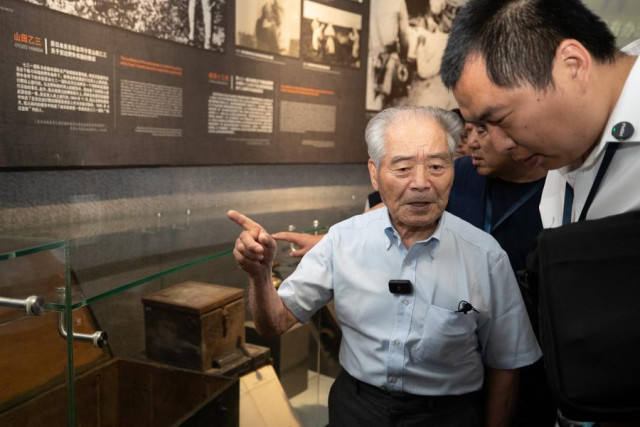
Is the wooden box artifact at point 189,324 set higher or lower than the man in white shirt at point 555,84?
lower

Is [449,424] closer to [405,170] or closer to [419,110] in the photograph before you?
[405,170]

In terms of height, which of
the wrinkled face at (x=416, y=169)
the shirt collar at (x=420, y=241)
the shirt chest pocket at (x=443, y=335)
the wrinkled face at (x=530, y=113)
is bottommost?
the shirt chest pocket at (x=443, y=335)

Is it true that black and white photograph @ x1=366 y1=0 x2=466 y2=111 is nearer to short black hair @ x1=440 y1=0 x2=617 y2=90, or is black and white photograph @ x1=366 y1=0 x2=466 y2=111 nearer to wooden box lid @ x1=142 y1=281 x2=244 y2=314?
wooden box lid @ x1=142 y1=281 x2=244 y2=314

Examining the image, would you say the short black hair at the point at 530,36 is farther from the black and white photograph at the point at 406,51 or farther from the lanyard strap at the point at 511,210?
the black and white photograph at the point at 406,51

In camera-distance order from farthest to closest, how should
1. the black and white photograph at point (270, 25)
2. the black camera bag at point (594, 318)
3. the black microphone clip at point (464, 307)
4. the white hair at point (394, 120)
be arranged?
1. the black and white photograph at point (270, 25)
2. the white hair at point (394, 120)
3. the black microphone clip at point (464, 307)
4. the black camera bag at point (594, 318)

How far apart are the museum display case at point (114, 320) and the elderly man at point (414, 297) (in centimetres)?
47

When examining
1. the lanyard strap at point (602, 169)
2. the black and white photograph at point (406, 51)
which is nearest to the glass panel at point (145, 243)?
the lanyard strap at point (602, 169)

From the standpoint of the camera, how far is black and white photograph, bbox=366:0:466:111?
392 cm

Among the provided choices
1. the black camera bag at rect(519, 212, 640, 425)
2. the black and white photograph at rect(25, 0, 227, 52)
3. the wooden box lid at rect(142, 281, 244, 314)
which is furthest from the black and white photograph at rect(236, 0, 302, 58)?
the black camera bag at rect(519, 212, 640, 425)

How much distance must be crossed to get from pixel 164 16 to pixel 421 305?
1.87 m

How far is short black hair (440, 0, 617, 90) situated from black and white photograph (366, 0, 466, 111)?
2.65m

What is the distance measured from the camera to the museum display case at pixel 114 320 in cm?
134

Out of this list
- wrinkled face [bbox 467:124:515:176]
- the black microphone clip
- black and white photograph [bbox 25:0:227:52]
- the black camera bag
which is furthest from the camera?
black and white photograph [bbox 25:0:227:52]

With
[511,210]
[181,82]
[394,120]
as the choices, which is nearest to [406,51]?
[181,82]
